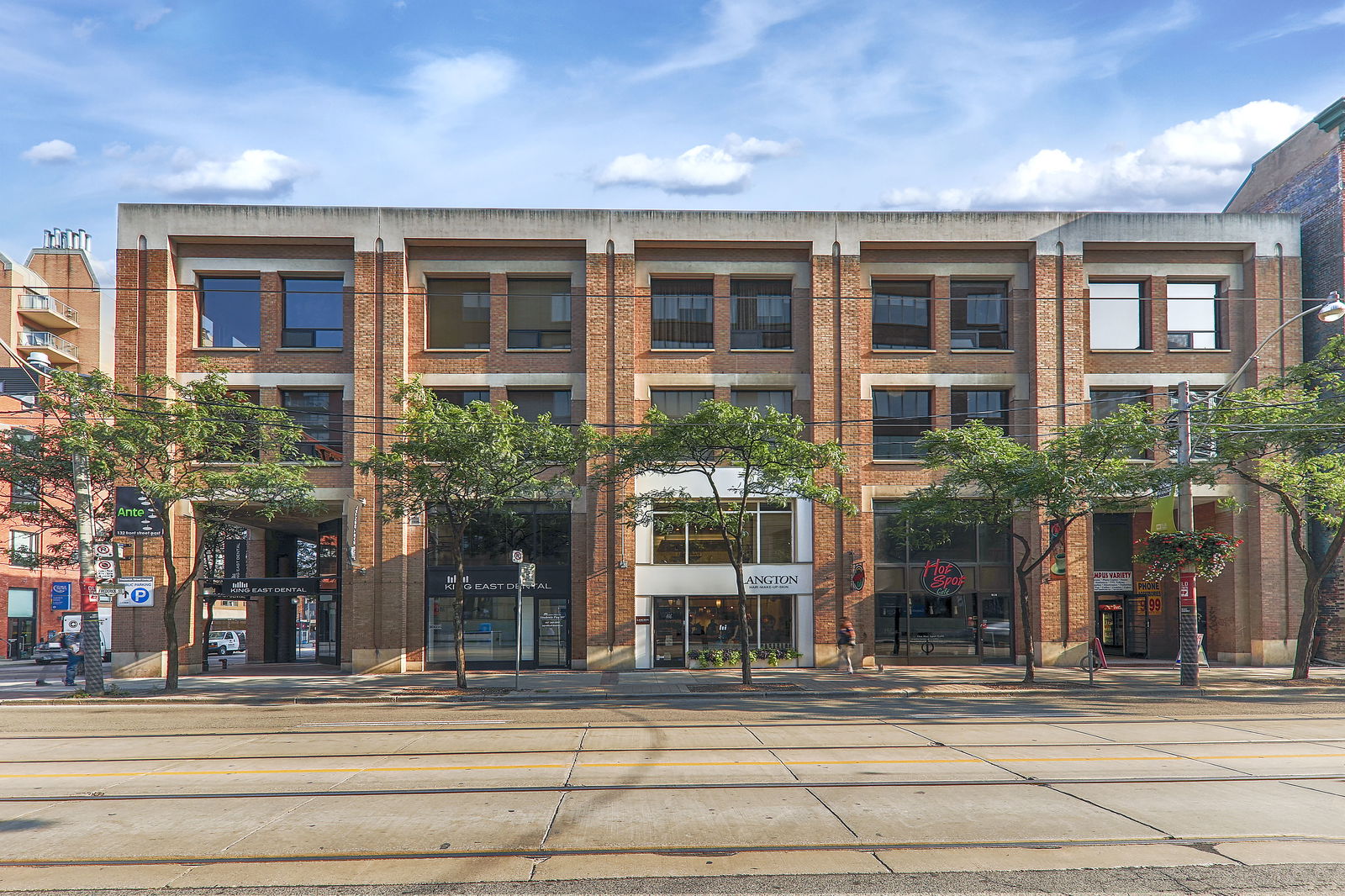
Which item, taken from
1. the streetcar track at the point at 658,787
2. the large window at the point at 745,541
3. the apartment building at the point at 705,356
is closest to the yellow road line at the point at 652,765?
the streetcar track at the point at 658,787

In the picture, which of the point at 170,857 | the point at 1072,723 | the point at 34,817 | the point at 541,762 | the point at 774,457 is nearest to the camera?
the point at 170,857

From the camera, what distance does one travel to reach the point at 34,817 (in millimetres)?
10477

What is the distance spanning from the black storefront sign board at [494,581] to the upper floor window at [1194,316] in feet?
70.4

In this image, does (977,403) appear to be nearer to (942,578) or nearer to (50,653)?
(942,578)

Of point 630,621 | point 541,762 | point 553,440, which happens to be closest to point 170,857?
point 541,762

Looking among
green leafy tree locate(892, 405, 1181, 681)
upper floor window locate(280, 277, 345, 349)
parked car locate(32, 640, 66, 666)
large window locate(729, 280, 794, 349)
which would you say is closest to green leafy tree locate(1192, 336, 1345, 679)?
green leafy tree locate(892, 405, 1181, 681)

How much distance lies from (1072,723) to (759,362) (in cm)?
1634

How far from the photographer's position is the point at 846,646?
28531 mm

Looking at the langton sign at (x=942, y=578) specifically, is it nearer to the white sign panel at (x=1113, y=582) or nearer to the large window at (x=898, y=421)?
the large window at (x=898, y=421)

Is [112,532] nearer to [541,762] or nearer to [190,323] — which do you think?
[190,323]

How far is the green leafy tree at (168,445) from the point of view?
2395 cm

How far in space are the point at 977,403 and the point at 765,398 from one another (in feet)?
22.7

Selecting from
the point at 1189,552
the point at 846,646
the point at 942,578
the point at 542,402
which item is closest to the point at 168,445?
the point at 542,402

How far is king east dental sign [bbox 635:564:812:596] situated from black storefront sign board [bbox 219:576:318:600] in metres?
10.9
